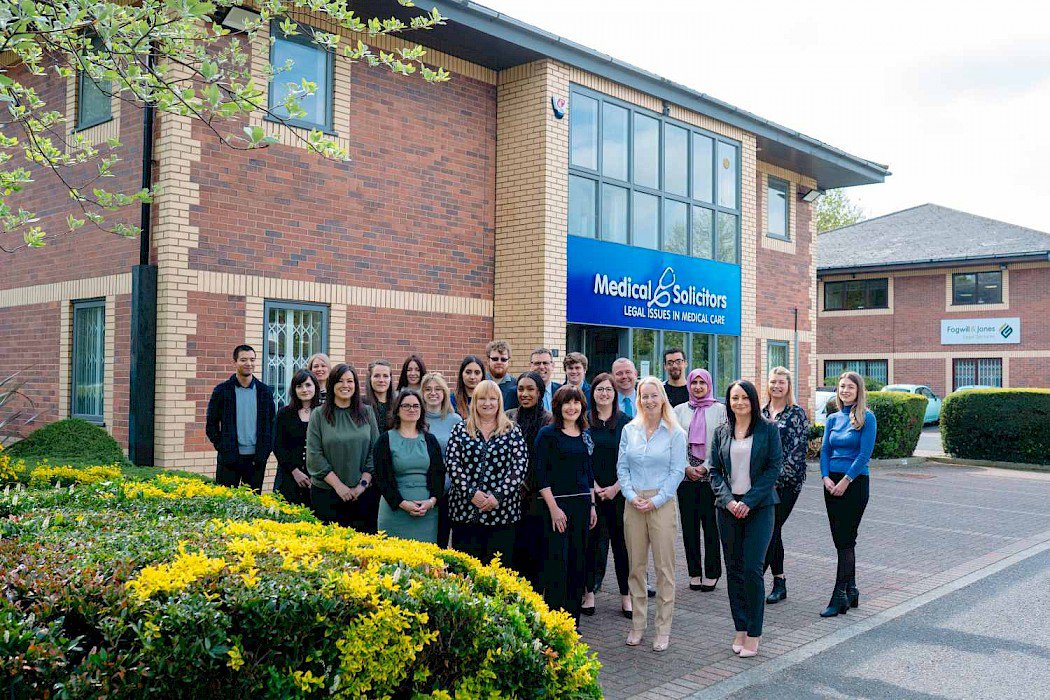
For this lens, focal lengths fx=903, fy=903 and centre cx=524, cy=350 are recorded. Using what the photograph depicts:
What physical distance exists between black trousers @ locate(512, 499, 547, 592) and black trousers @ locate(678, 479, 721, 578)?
2017 millimetres

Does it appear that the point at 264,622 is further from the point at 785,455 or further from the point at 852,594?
the point at 852,594

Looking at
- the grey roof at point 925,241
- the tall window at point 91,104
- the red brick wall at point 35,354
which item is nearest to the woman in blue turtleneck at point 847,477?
the tall window at point 91,104

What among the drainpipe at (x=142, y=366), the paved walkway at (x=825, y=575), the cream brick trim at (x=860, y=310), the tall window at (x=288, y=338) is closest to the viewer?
the paved walkway at (x=825, y=575)

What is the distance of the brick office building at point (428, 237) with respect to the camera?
1011cm

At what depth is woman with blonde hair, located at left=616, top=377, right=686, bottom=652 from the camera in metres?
6.19

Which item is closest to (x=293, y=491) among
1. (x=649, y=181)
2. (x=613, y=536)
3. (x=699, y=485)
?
(x=613, y=536)

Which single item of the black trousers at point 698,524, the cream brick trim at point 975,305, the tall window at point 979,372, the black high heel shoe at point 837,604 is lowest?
the black high heel shoe at point 837,604

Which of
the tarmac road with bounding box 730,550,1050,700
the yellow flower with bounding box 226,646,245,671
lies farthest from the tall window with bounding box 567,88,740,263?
the yellow flower with bounding box 226,646,245,671

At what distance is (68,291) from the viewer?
450 inches

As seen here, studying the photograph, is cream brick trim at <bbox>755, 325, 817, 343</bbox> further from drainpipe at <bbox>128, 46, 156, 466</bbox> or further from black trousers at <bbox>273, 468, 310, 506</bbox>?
black trousers at <bbox>273, 468, 310, 506</bbox>

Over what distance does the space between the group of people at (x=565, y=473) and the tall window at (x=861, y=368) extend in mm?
27909

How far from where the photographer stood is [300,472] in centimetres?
715

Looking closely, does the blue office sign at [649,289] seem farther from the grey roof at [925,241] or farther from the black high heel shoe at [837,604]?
the grey roof at [925,241]

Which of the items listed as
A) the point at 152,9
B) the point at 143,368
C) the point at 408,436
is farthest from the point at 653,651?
the point at 143,368
